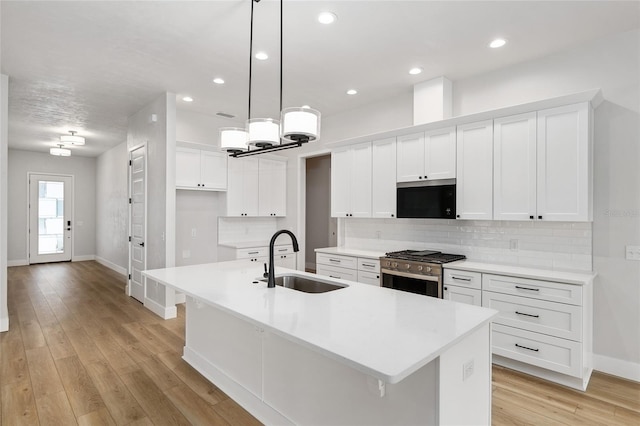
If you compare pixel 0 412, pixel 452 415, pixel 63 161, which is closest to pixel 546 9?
pixel 452 415

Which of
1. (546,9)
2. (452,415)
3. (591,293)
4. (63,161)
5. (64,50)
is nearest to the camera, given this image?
(452,415)

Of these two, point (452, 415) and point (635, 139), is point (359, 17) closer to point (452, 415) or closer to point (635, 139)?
point (635, 139)

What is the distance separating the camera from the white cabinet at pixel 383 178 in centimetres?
416

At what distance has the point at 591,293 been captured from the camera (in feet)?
9.71

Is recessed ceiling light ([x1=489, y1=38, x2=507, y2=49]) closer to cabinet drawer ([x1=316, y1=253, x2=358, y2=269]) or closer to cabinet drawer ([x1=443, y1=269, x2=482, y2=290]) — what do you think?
cabinet drawer ([x1=443, y1=269, x2=482, y2=290])

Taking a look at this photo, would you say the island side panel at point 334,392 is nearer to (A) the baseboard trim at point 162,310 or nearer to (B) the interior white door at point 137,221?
(A) the baseboard trim at point 162,310

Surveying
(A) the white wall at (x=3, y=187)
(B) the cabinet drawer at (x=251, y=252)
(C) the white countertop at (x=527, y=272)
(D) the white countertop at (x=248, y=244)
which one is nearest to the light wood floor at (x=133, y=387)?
(A) the white wall at (x=3, y=187)

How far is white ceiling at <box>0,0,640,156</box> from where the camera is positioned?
2.63 metres

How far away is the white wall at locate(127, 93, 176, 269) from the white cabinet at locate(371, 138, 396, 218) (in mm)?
2614

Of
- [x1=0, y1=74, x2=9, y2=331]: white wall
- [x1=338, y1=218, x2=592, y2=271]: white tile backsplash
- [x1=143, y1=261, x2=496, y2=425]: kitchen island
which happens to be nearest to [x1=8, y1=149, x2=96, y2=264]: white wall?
[x1=0, y1=74, x2=9, y2=331]: white wall

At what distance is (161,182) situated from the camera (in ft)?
15.0

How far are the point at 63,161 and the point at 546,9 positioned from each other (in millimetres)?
10766

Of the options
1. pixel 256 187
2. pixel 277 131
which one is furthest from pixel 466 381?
pixel 256 187

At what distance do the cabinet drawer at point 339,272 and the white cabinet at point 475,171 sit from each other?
1.45 meters
